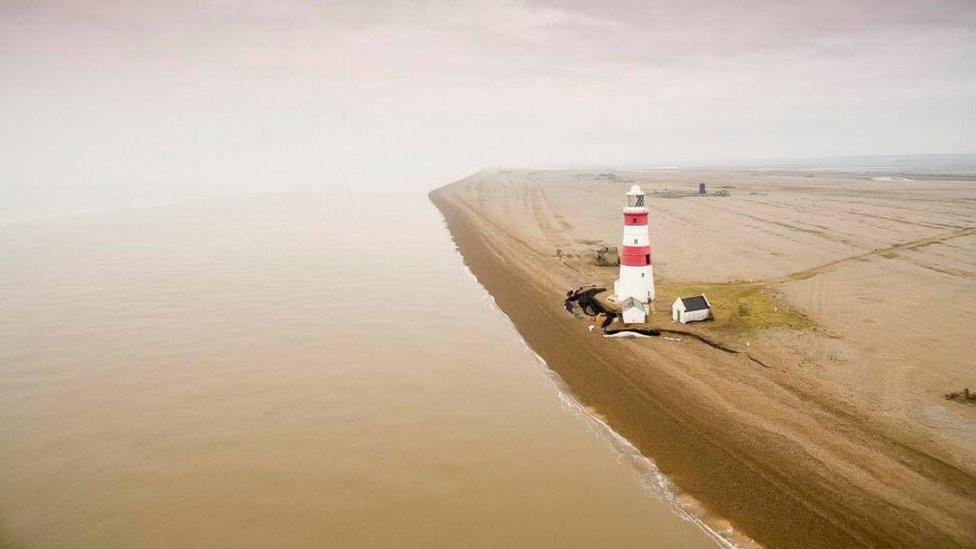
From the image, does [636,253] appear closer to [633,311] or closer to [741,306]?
[633,311]

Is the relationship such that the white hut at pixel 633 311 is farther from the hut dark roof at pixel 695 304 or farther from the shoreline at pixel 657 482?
the shoreline at pixel 657 482

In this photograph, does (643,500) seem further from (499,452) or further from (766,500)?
(499,452)

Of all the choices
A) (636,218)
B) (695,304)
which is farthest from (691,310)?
(636,218)

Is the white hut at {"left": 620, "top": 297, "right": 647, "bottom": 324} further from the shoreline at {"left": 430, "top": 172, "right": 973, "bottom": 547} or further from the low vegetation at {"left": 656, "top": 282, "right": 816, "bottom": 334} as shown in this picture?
the shoreline at {"left": 430, "top": 172, "right": 973, "bottom": 547}

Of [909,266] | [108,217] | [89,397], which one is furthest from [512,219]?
[108,217]

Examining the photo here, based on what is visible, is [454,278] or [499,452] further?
[454,278]

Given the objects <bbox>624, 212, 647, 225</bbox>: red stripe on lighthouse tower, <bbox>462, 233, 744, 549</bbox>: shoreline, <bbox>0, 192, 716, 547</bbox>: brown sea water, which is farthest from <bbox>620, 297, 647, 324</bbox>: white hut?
<bbox>462, 233, 744, 549</bbox>: shoreline
